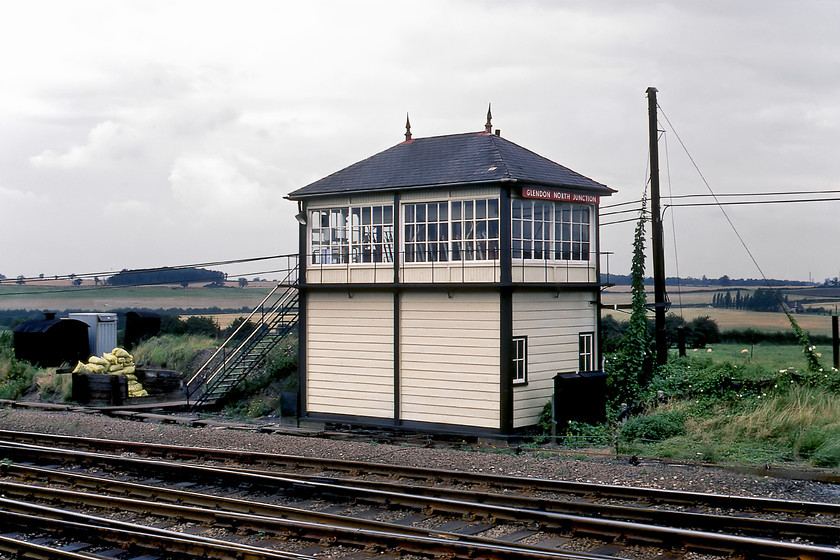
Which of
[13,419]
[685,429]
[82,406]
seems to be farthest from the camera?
[82,406]

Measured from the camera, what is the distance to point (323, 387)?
21.7 m

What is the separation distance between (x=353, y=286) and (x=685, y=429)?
8545 mm

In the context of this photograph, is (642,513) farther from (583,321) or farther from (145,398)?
(145,398)

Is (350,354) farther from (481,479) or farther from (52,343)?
(52,343)

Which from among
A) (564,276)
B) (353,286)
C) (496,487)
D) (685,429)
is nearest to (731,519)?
(496,487)

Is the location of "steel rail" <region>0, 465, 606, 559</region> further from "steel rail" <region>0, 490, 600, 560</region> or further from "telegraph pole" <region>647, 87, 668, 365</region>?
"telegraph pole" <region>647, 87, 668, 365</region>

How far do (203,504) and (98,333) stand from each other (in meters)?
24.1

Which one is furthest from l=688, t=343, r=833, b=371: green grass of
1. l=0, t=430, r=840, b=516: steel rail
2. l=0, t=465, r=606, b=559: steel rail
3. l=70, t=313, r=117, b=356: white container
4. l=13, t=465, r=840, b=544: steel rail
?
l=0, t=465, r=606, b=559: steel rail

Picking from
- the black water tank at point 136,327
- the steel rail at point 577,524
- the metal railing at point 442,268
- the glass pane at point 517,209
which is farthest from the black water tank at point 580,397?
the black water tank at point 136,327

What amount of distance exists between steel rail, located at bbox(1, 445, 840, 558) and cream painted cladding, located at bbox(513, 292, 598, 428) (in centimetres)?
732

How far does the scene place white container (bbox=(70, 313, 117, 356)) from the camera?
3419cm

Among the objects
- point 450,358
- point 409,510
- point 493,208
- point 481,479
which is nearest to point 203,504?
point 409,510

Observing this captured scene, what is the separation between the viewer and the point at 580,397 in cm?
1931

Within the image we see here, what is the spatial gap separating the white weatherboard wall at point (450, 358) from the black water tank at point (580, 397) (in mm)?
1464
